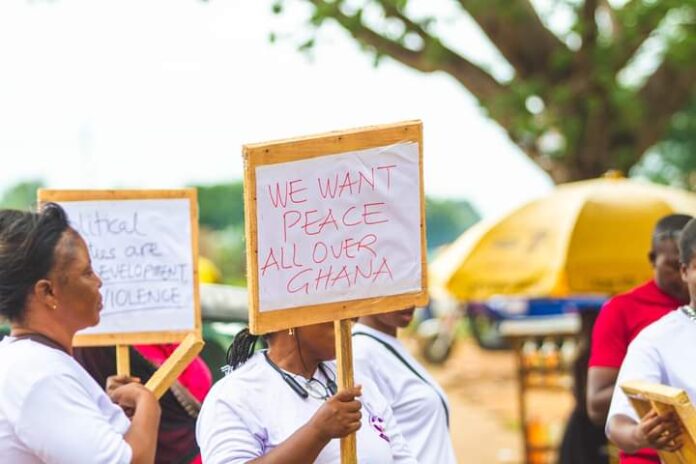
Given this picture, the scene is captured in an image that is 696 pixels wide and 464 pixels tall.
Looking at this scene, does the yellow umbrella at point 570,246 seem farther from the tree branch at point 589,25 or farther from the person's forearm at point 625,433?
the person's forearm at point 625,433

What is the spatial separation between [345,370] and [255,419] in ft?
0.80

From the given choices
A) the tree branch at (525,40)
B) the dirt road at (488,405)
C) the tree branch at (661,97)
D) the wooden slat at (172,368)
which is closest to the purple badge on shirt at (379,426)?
the wooden slat at (172,368)

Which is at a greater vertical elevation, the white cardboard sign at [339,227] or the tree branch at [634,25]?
the tree branch at [634,25]

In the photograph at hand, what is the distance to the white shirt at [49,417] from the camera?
278cm

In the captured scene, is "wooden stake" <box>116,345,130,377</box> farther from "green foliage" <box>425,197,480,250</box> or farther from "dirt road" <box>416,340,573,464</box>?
"green foliage" <box>425,197,480,250</box>

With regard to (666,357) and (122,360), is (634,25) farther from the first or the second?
(122,360)

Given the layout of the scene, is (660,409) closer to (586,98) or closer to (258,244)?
(258,244)

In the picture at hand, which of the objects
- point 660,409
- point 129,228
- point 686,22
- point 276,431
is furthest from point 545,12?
point 276,431

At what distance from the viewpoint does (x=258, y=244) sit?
123 inches

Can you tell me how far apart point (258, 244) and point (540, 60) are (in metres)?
6.17

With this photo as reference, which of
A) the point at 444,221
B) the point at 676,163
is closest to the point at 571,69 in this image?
the point at 676,163

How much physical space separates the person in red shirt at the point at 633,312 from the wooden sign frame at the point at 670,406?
1008mm

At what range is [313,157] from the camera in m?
3.19

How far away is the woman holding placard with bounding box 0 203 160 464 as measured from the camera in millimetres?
2793
